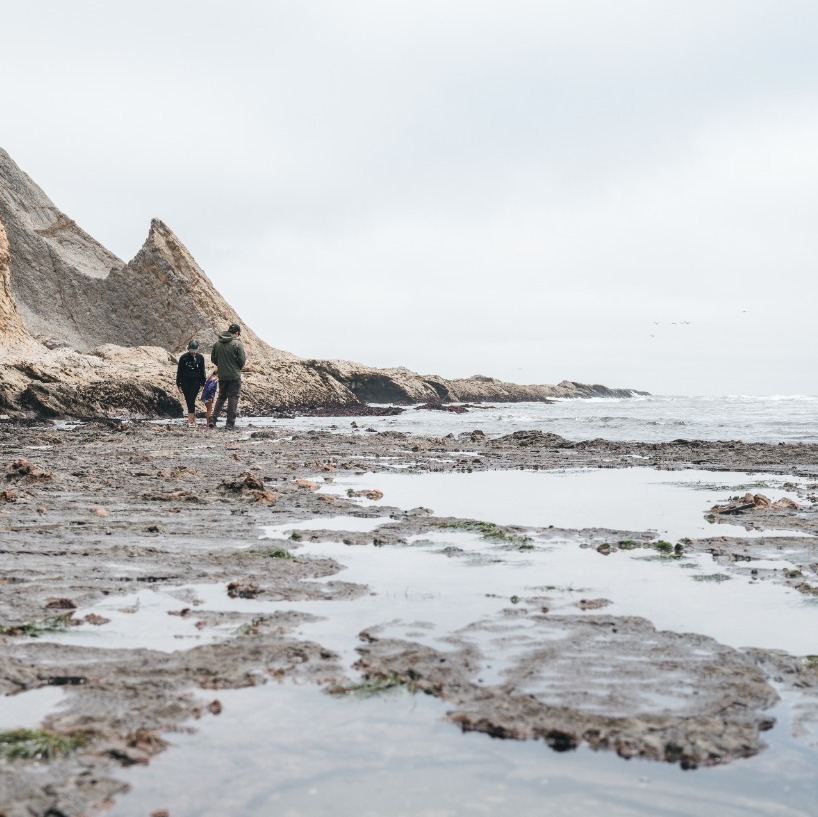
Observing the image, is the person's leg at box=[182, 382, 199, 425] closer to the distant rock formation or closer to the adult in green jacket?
the adult in green jacket

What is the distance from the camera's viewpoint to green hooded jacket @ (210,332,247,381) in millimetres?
21312

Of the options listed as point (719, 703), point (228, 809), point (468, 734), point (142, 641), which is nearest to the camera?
point (228, 809)

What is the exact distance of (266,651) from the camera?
3828 mm

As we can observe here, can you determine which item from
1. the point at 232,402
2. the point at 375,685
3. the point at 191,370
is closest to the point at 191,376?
the point at 191,370

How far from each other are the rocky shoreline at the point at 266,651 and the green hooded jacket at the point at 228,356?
12.1 meters

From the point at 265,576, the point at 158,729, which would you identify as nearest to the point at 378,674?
Answer: the point at 158,729

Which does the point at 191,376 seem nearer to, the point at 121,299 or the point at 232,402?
the point at 232,402

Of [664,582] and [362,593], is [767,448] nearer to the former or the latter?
[664,582]

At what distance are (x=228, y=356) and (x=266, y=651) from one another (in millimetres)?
18032

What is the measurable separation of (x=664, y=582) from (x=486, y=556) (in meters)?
1.26

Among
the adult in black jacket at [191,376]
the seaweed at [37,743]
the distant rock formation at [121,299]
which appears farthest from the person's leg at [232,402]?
the distant rock formation at [121,299]

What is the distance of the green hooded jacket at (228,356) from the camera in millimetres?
21312

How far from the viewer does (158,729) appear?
2982 mm

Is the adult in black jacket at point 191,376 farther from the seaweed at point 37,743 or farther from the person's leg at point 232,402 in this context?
the seaweed at point 37,743
